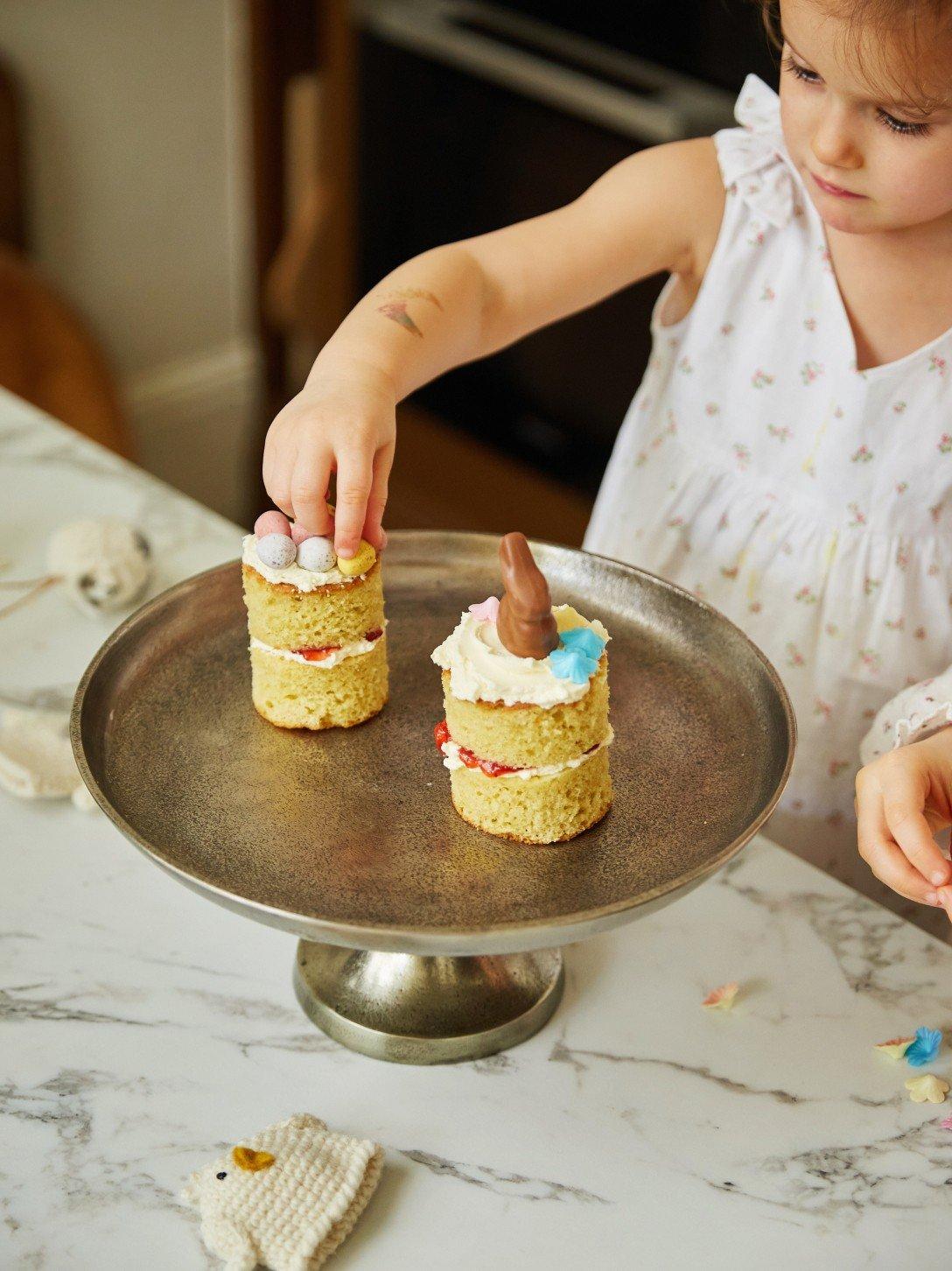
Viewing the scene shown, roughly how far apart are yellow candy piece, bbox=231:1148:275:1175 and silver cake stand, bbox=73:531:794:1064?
0.13m

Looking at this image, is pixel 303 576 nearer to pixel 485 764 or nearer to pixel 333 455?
pixel 333 455

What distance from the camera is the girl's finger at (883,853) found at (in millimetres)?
907

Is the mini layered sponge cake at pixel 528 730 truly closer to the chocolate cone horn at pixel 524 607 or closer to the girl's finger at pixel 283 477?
the chocolate cone horn at pixel 524 607

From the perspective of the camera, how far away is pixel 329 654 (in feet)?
3.43

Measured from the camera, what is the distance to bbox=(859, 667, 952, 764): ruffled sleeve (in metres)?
1.07

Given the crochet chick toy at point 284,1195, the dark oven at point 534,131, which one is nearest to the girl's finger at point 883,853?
the crochet chick toy at point 284,1195

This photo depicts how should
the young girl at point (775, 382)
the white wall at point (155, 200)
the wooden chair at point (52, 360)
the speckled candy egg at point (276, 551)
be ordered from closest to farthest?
the speckled candy egg at point (276, 551)
the young girl at point (775, 382)
the wooden chair at point (52, 360)
the white wall at point (155, 200)

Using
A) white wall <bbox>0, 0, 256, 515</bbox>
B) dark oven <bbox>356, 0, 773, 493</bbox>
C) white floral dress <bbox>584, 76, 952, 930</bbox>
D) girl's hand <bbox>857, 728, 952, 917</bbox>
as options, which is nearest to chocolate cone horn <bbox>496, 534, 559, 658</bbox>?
girl's hand <bbox>857, 728, 952, 917</bbox>

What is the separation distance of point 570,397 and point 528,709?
77.0 inches

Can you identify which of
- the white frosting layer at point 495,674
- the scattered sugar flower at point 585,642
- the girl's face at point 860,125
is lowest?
the white frosting layer at point 495,674

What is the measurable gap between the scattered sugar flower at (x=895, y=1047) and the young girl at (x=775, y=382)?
0.30 meters

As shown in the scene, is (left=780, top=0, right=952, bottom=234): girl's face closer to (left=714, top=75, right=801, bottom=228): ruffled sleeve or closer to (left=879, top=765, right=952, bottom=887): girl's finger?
(left=714, top=75, right=801, bottom=228): ruffled sleeve

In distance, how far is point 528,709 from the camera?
923 mm

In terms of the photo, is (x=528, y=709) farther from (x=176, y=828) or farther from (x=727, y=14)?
(x=727, y=14)
